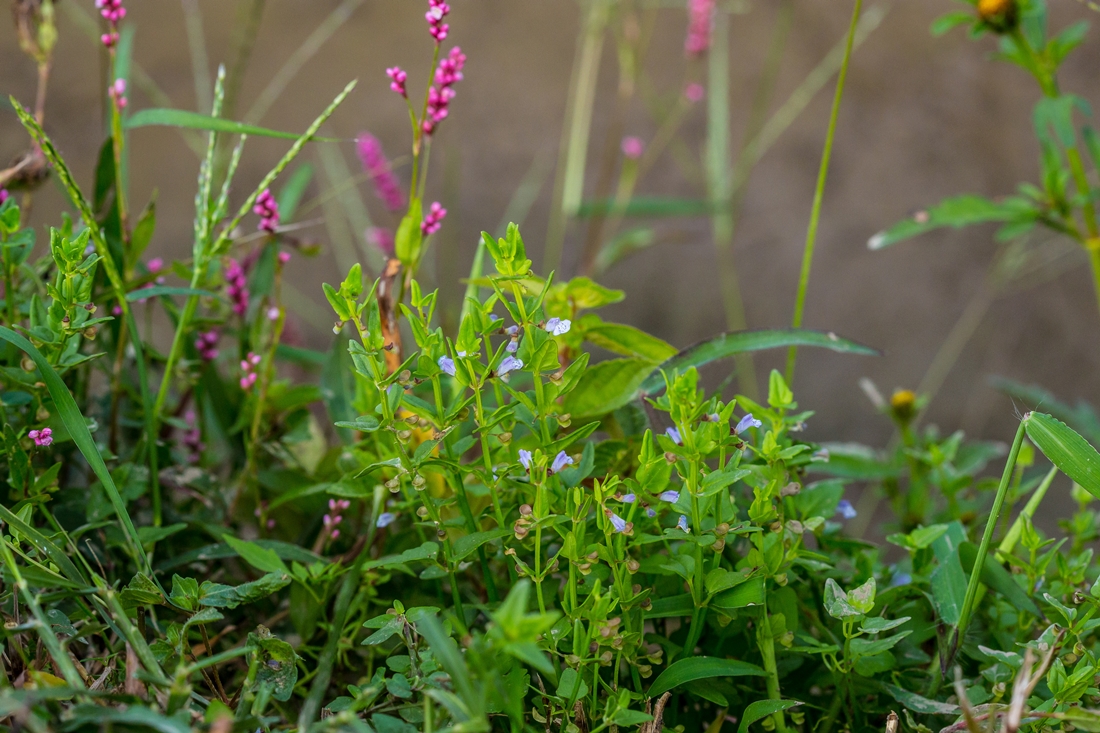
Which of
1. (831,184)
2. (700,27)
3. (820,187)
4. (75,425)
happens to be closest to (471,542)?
(75,425)

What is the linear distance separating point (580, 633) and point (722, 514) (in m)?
0.07

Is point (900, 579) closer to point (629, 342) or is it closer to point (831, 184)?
point (629, 342)

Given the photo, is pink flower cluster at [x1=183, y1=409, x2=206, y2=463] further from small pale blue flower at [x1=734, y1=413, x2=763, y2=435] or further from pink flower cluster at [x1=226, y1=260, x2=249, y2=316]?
→ small pale blue flower at [x1=734, y1=413, x2=763, y2=435]

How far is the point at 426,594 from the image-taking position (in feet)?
1.39

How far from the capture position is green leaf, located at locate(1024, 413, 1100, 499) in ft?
1.09

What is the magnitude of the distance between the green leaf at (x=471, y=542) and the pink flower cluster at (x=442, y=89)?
20 cm

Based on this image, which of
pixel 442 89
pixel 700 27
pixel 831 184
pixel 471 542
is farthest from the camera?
pixel 831 184

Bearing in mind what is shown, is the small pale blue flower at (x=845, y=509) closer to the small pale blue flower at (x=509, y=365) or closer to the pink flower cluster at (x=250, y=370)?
the small pale blue flower at (x=509, y=365)

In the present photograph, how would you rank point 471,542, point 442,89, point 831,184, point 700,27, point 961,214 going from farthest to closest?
point 831,184
point 700,27
point 961,214
point 442,89
point 471,542

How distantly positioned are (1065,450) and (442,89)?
0.31m

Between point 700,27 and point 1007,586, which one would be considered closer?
point 1007,586

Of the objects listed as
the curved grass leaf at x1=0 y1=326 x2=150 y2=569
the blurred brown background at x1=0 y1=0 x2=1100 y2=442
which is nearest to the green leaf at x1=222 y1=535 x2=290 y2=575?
the curved grass leaf at x1=0 y1=326 x2=150 y2=569

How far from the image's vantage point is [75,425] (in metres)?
0.34

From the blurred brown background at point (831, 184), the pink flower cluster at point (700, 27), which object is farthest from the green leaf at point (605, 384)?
the blurred brown background at point (831, 184)
